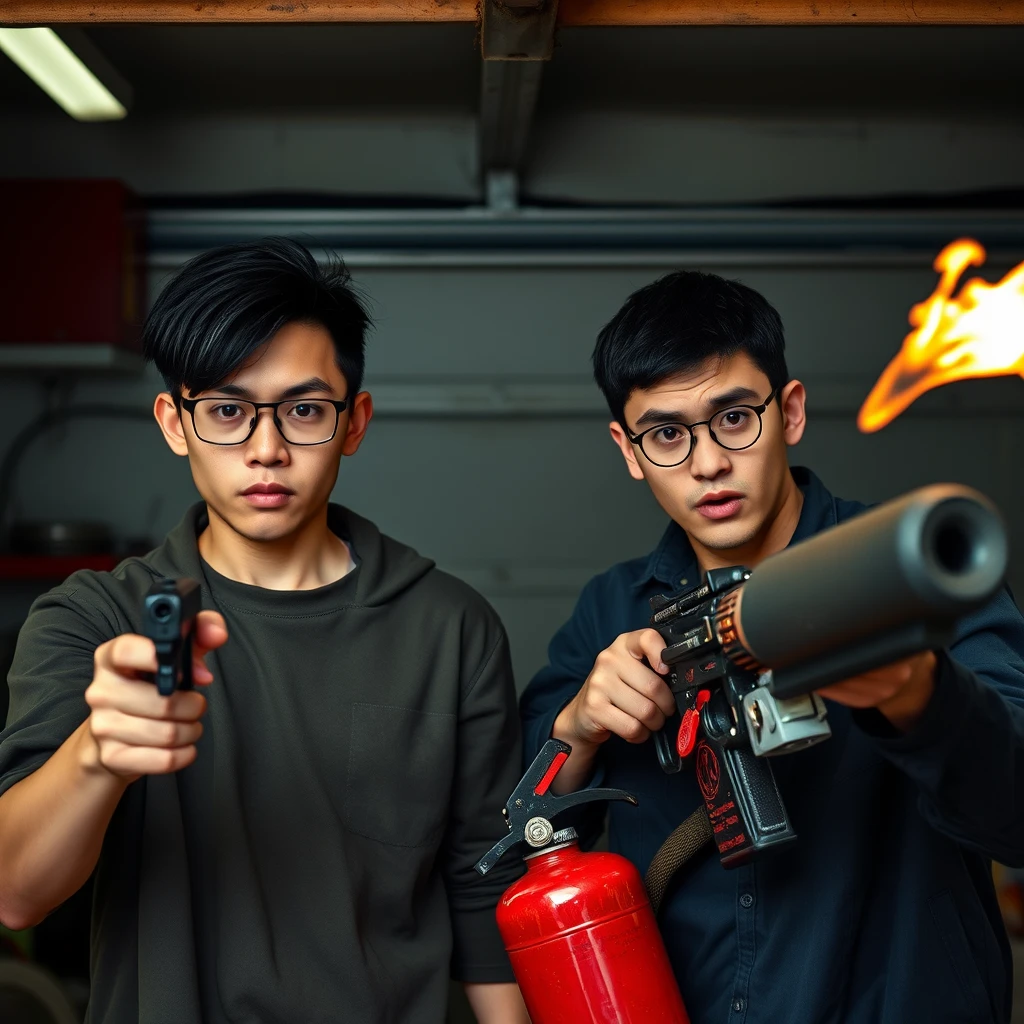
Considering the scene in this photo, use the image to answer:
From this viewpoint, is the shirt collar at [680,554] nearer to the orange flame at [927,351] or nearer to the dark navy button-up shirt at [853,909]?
the dark navy button-up shirt at [853,909]

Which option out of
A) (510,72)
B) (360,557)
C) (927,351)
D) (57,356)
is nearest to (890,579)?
(360,557)

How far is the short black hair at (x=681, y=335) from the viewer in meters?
1.94

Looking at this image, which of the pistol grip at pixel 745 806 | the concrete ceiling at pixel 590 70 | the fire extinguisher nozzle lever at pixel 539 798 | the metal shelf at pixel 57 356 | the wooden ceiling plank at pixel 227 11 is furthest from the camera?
the metal shelf at pixel 57 356

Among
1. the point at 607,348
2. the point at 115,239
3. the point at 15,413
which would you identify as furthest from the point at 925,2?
the point at 15,413

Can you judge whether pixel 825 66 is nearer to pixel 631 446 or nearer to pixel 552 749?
pixel 631 446

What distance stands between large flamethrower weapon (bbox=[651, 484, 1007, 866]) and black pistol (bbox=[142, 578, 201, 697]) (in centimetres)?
65

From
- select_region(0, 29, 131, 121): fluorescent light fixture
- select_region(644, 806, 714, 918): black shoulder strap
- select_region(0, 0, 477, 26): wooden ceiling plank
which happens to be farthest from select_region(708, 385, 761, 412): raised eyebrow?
select_region(0, 29, 131, 121): fluorescent light fixture

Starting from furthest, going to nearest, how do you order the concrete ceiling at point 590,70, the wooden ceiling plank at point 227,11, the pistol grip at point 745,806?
1. the concrete ceiling at point 590,70
2. the wooden ceiling plank at point 227,11
3. the pistol grip at point 745,806

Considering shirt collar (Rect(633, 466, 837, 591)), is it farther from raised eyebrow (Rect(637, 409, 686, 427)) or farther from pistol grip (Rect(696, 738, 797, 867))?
pistol grip (Rect(696, 738, 797, 867))

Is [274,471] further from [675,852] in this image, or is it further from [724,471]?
[675,852]

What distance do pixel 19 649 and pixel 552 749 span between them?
875 mm

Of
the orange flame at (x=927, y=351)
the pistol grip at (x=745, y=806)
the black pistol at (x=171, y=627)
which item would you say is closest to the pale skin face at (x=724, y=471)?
the pistol grip at (x=745, y=806)

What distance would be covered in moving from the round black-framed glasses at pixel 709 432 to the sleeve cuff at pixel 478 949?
2.89 ft

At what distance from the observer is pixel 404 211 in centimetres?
460
